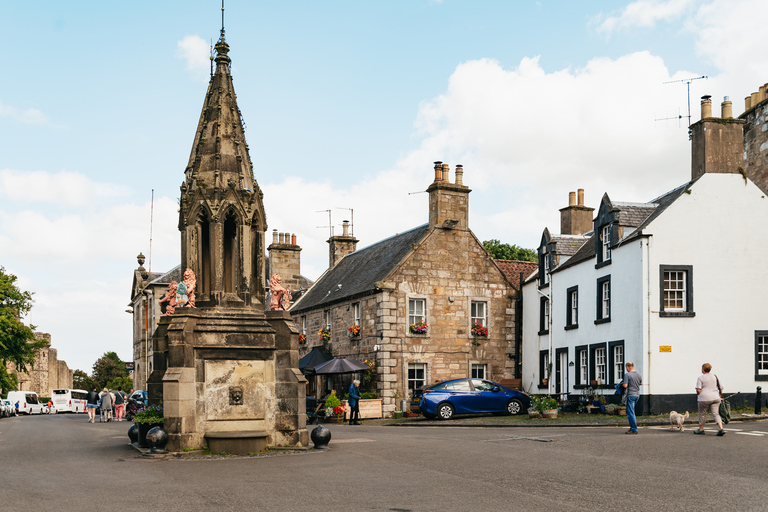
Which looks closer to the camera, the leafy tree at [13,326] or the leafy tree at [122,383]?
the leafy tree at [13,326]

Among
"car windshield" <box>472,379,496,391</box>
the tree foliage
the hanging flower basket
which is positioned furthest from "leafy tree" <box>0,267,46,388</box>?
"car windshield" <box>472,379,496,391</box>

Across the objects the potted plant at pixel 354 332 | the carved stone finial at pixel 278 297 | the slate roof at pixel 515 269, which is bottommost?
the potted plant at pixel 354 332

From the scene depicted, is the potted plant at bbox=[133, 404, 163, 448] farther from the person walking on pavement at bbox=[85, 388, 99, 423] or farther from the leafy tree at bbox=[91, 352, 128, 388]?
the leafy tree at bbox=[91, 352, 128, 388]

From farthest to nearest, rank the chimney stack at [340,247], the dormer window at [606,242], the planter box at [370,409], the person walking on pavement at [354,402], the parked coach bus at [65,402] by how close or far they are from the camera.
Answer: the parked coach bus at [65,402]
the chimney stack at [340,247]
the planter box at [370,409]
the person walking on pavement at [354,402]
the dormer window at [606,242]

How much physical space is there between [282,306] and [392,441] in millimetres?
4068

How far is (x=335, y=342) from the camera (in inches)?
1454

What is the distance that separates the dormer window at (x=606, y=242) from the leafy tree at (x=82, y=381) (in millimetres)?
80180

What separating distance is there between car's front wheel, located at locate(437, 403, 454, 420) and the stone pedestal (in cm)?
1249

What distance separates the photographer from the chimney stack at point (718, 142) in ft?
85.5

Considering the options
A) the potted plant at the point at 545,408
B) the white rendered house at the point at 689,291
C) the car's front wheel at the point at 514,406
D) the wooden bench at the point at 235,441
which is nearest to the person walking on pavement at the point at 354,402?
the car's front wheel at the point at 514,406

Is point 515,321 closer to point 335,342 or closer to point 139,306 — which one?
point 335,342

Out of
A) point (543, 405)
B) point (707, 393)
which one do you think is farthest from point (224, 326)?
point (543, 405)

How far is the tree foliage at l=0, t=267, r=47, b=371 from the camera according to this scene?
Result: 4541cm

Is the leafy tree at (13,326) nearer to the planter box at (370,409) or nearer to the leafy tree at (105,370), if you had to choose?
the planter box at (370,409)
